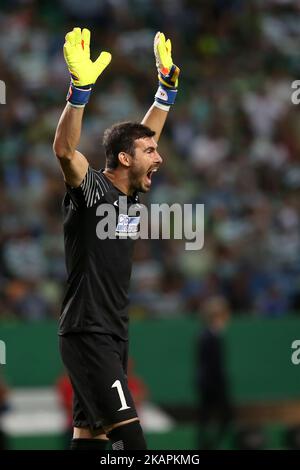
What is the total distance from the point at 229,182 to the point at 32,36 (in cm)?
338

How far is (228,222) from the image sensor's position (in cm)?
1307

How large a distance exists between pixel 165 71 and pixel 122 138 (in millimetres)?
862

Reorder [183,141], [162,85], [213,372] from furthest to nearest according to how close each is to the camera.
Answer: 1. [183,141]
2. [213,372]
3. [162,85]

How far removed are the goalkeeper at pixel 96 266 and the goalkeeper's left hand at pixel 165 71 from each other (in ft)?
2.25

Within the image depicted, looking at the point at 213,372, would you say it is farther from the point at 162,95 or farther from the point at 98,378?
the point at 98,378

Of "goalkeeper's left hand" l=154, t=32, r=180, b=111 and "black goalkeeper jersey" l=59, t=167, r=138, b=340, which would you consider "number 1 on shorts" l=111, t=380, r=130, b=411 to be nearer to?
"black goalkeeper jersey" l=59, t=167, r=138, b=340

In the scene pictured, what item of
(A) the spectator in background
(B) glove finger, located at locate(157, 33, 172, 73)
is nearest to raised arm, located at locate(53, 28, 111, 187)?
(B) glove finger, located at locate(157, 33, 172, 73)

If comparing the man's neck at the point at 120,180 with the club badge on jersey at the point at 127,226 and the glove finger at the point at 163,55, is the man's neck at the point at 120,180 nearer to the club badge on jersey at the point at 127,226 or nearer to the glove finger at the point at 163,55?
the club badge on jersey at the point at 127,226

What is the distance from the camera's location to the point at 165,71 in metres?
6.77

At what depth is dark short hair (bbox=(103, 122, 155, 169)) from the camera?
6.09 metres

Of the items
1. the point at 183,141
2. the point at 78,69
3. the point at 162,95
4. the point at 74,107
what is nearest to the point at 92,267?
the point at 74,107

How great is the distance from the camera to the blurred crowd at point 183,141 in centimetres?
1209

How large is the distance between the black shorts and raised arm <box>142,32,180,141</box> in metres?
1.47
